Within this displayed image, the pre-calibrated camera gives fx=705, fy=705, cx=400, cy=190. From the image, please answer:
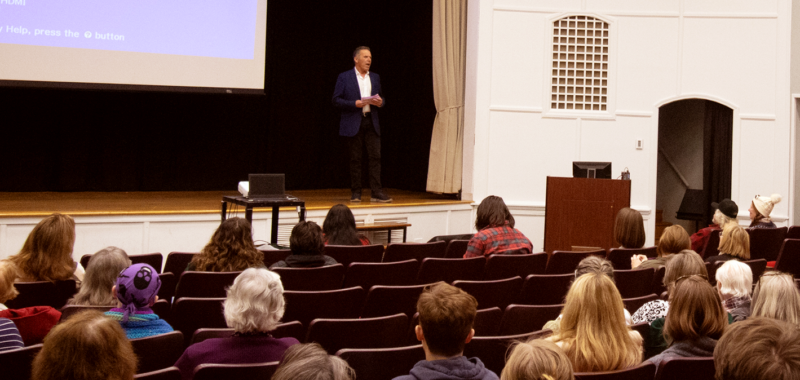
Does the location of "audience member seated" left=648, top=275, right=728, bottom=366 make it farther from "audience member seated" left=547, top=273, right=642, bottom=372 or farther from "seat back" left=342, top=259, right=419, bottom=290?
"seat back" left=342, top=259, right=419, bottom=290

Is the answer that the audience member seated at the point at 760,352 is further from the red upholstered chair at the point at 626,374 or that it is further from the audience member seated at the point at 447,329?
the audience member seated at the point at 447,329

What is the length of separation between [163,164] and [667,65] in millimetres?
6540

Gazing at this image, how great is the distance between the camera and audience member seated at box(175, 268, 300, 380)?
7.89ft

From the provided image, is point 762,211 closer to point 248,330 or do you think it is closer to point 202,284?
point 202,284

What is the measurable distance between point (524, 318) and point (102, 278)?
1895 millimetres

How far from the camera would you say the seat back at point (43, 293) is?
134 inches

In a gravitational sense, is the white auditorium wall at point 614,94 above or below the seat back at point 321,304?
above

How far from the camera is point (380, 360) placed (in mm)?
2463

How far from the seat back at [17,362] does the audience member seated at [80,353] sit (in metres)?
0.52

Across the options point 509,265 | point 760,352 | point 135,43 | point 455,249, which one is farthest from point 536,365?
point 135,43

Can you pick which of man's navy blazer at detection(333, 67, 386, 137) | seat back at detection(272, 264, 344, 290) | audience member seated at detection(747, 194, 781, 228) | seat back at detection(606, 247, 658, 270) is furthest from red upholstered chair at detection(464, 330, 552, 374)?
man's navy blazer at detection(333, 67, 386, 137)

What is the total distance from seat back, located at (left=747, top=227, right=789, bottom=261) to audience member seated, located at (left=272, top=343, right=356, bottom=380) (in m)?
5.44

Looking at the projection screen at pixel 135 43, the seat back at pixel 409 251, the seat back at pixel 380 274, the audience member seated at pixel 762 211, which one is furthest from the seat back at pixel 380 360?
the projection screen at pixel 135 43

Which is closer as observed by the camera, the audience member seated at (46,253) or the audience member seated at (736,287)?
the audience member seated at (736,287)
